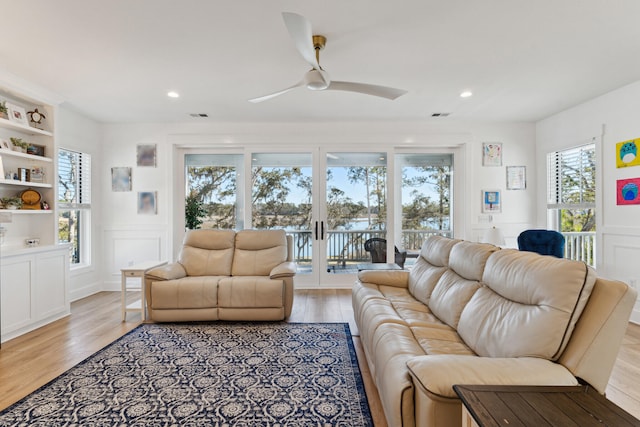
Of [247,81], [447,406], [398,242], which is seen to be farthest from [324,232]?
[447,406]

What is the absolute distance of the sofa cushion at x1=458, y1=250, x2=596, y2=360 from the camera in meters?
1.34

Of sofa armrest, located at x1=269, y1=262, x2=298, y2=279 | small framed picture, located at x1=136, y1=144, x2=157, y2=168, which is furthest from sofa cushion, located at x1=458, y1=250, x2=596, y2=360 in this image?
small framed picture, located at x1=136, y1=144, x2=157, y2=168

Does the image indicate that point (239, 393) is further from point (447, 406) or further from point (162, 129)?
point (162, 129)

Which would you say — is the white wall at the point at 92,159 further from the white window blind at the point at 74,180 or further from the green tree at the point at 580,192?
the green tree at the point at 580,192

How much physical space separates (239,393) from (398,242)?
373 cm

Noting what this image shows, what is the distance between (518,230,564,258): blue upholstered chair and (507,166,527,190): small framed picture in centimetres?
127

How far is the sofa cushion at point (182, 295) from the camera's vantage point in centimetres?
339

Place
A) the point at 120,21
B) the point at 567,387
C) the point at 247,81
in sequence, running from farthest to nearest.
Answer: the point at 247,81 → the point at 120,21 → the point at 567,387

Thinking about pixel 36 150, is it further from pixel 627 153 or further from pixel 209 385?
pixel 627 153

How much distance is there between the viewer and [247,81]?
11.4 ft

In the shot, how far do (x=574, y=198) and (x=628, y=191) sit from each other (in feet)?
2.98

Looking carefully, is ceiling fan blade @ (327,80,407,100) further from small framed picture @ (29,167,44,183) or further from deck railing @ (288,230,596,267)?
small framed picture @ (29,167,44,183)

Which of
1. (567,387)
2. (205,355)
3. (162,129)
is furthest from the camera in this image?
(162,129)

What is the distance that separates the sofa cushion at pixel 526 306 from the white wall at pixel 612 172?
9.31 ft
